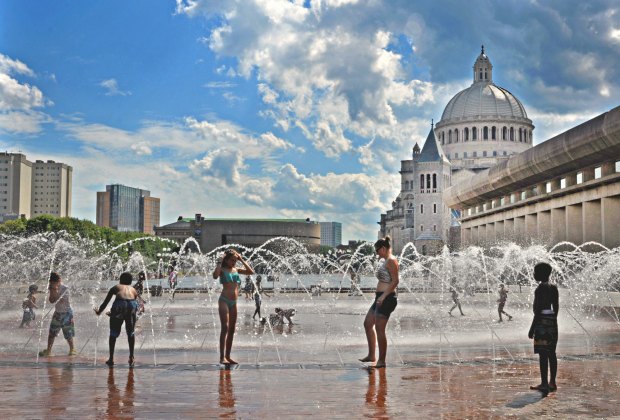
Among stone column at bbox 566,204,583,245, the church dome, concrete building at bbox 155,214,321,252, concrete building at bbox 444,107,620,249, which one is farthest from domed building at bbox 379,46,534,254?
stone column at bbox 566,204,583,245

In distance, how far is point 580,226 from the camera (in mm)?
50719

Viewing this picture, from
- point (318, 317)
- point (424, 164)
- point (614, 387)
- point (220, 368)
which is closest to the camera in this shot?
point (614, 387)

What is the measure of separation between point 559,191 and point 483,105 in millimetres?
113379

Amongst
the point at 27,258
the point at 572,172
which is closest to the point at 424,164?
the point at 27,258

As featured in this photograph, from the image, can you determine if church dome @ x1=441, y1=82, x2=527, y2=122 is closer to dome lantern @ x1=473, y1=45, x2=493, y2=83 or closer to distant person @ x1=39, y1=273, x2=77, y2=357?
dome lantern @ x1=473, y1=45, x2=493, y2=83

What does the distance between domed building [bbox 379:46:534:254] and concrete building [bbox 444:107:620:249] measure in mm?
71579

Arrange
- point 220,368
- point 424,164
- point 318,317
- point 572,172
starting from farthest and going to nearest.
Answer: point 424,164
point 572,172
point 318,317
point 220,368

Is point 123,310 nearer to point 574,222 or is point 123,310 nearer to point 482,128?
point 574,222

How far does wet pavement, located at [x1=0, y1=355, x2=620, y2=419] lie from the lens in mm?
8266

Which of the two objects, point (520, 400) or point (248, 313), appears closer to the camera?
point (520, 400)

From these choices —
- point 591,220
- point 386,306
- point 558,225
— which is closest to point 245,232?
point 558,225

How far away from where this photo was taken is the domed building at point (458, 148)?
150m

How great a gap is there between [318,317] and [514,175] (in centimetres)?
3954

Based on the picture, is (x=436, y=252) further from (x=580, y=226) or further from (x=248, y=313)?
(x=248, y=313)
